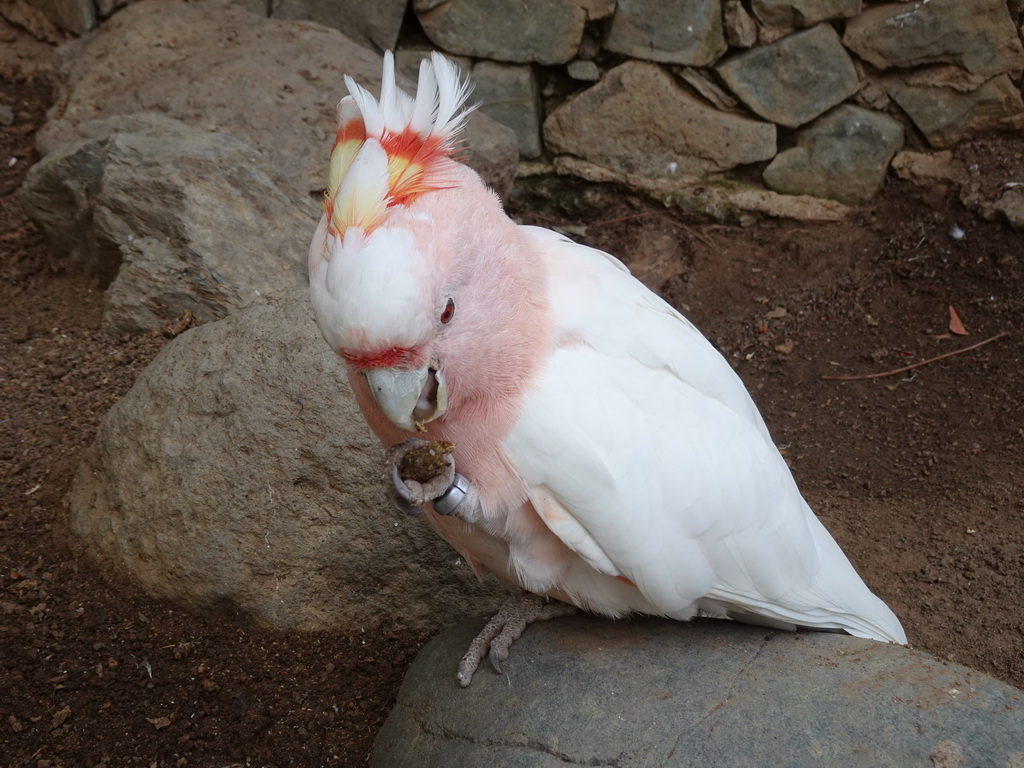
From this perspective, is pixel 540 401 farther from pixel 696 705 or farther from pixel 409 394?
pixel 696 705

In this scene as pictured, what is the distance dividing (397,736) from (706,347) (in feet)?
4.67

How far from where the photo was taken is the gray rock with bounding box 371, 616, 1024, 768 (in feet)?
6.37

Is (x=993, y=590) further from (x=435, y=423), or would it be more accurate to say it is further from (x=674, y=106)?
(x=674, y=106)

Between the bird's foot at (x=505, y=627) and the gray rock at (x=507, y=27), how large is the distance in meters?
3.80

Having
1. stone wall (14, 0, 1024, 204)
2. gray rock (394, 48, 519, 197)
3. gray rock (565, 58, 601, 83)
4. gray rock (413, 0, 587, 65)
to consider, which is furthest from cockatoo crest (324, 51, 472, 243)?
gray rock (565, 58, 601, 83)

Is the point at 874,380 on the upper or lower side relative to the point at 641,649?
lower

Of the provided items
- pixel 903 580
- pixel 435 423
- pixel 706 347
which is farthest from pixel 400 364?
pixel 903 580

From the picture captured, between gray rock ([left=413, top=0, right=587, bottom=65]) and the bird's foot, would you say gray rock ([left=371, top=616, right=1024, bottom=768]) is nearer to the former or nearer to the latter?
the bird's foot

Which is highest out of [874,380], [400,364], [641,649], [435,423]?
[400,364]

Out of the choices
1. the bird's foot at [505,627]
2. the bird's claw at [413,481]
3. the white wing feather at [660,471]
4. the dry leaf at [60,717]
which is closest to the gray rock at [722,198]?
the white wing feather at [660,471]

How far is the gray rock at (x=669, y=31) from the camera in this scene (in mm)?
5156

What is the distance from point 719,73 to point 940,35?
1.25 metres

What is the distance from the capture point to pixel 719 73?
17.5 feet

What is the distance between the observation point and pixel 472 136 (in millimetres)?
4945
